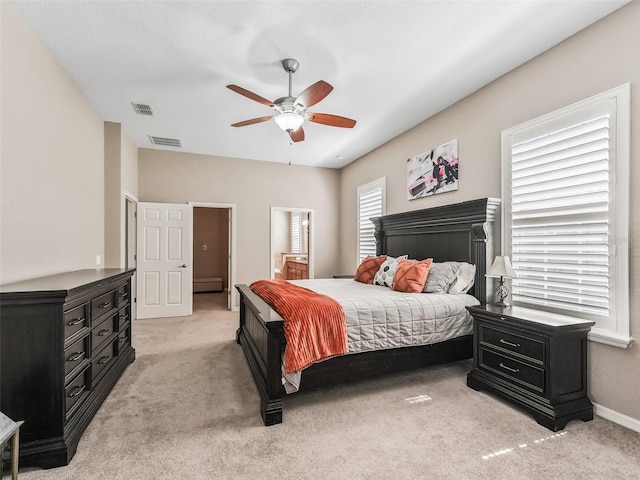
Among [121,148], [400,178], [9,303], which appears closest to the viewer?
[9,303]

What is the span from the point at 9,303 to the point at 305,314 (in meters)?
1.72

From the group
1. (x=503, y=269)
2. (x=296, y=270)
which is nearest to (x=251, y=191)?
(x=296, y=270)

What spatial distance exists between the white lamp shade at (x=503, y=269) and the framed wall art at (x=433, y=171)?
3.99ft

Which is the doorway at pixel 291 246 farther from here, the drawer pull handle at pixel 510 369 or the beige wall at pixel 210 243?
the drawer pull handle at pixel 510 369

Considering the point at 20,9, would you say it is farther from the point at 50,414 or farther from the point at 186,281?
the point at 186,281

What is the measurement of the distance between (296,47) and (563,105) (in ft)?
7.40

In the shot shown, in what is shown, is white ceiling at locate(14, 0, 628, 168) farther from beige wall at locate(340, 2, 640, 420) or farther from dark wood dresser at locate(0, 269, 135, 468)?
dark wood dresser at locate(0, 269, 135, 468)

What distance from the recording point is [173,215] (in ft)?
17.8

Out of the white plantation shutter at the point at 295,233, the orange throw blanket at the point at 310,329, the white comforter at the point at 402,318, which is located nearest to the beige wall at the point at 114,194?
the orange throw blanket at the point at 310,329

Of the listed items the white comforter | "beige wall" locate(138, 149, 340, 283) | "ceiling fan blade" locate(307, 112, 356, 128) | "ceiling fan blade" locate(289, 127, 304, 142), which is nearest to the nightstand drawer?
the white comforter

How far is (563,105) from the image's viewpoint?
259cm

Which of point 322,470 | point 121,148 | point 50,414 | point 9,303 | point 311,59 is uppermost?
point 311,59

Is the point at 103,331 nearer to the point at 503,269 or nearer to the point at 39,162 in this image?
the point at 39,162

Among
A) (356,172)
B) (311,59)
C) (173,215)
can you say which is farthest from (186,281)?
(311,59)
